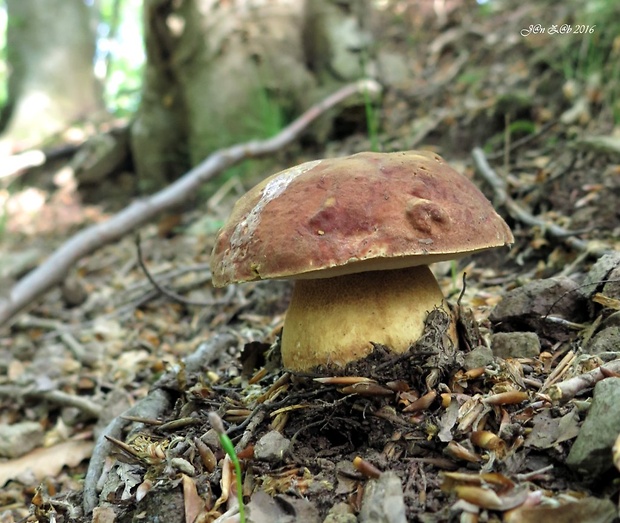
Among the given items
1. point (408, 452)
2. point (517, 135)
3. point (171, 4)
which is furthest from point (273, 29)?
point (408, 452)

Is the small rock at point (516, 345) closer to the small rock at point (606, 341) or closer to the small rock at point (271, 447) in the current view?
the small rock at point (606, 341)

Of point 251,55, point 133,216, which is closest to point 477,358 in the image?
point 133,216

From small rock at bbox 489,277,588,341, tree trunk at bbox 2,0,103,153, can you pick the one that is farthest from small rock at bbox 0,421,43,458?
tree trunk at bbox 2,0,103,153

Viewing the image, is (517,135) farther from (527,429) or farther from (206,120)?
(206,120)

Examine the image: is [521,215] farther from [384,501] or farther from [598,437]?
[384,501]

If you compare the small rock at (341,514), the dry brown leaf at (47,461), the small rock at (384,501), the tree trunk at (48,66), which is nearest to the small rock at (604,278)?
the small rock at (384,501)

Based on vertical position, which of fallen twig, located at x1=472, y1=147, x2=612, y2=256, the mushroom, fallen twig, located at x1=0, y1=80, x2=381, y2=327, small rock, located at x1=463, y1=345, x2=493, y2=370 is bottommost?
fallen twig, located at x1=0, y1=80, x2=381, y2=327

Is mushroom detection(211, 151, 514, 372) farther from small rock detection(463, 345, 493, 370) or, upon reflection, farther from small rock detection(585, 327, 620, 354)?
small rock detection(585, 327, 620, 354)
